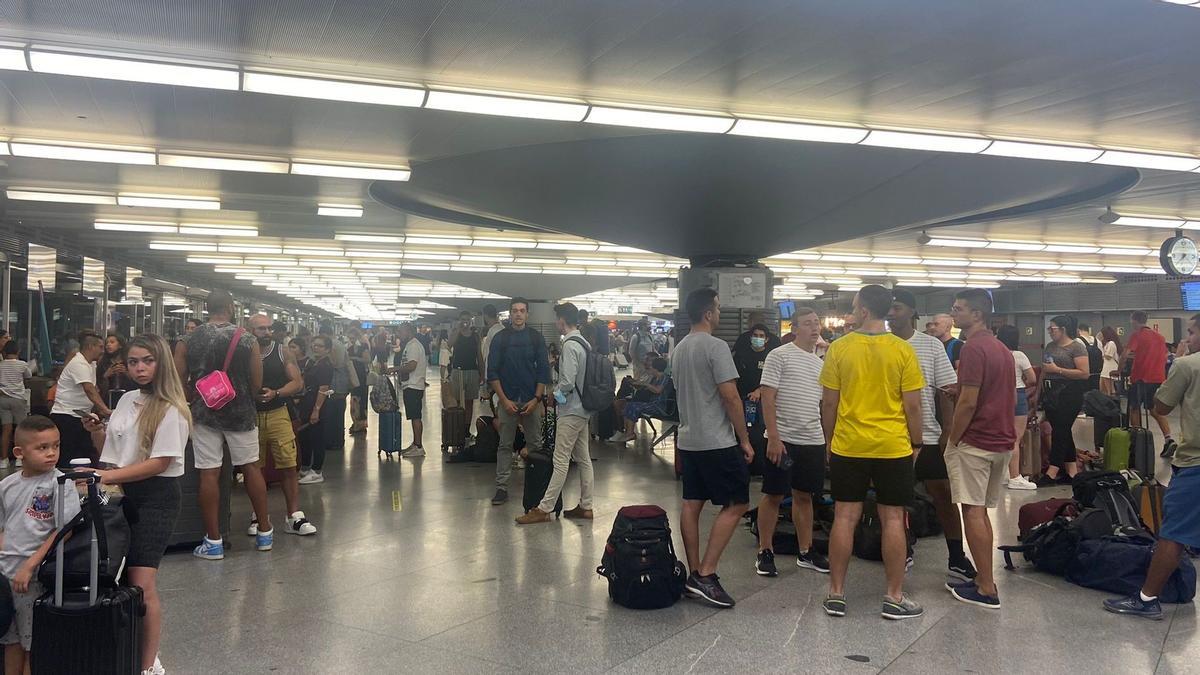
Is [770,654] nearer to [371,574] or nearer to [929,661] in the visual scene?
[929,661]

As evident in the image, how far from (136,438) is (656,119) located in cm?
571

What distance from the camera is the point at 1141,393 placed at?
10727 mm

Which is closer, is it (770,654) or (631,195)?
(770,654)

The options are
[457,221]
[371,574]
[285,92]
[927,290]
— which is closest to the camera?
[371,574]

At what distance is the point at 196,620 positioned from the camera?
14.1 ft

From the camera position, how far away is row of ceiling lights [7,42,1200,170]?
614 centimetres

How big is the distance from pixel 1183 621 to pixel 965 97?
524 cm

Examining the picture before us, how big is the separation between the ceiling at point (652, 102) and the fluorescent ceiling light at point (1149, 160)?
16 centimetres

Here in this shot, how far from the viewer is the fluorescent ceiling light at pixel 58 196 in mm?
11969

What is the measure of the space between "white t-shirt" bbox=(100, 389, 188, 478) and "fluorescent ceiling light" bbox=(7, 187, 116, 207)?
425 inches

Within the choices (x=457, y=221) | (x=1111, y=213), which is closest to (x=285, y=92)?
(x=457, y=221)

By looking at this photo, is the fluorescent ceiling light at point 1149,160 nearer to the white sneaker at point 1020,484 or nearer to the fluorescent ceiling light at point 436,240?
the white sneaker at point 1020,484

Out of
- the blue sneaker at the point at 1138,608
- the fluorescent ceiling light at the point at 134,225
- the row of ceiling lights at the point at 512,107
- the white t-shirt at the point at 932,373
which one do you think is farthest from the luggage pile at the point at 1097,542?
the fluorescent ceiling light at the point at 134,225

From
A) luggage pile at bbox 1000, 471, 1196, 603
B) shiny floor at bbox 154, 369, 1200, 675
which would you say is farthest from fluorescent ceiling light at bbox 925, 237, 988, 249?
shiny floor at bbox 154, 369, 1200, 675
